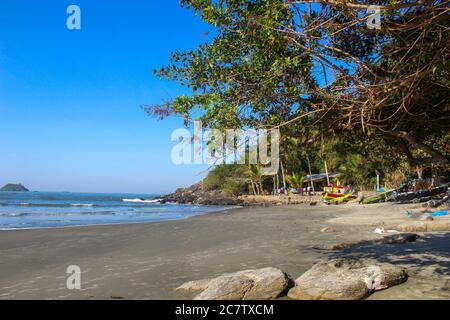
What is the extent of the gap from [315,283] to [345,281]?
16.5 inches

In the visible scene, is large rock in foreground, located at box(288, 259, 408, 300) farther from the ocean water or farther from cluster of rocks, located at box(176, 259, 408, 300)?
the ocean water

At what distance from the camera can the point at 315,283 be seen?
5719 millimetres

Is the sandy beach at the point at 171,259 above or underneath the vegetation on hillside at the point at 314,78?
underneath

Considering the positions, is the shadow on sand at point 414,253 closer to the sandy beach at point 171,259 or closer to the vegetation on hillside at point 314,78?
the sandy beach at point 171,259

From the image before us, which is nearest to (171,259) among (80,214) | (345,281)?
(345,281)

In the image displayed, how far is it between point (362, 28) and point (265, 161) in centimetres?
215

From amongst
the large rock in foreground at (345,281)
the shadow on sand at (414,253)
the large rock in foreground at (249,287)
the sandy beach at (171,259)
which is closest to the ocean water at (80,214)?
the sandy beach at (171,259)

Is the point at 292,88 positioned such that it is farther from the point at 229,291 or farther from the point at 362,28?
the point at 229,291

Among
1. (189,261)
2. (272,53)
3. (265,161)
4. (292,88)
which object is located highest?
(272,53)

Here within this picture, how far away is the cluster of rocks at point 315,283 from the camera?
18.1 ft

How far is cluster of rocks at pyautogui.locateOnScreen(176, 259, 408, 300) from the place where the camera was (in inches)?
217

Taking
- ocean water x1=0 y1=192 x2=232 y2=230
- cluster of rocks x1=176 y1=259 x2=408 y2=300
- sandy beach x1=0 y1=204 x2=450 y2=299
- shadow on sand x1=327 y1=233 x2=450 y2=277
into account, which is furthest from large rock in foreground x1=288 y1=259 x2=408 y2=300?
ocean water x1=0 y1=192 x2=232 y2=230
